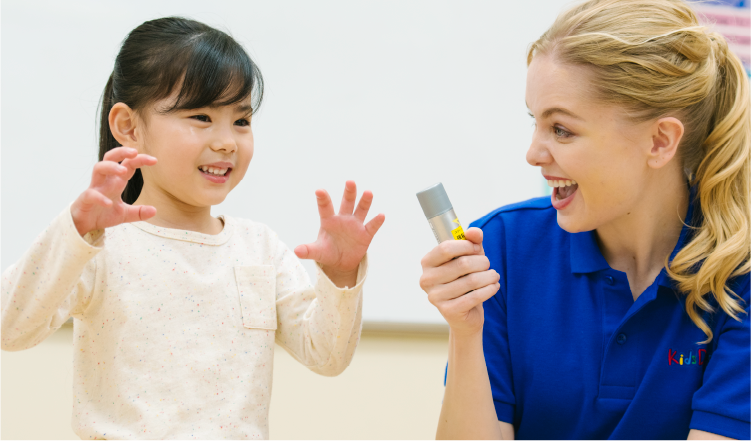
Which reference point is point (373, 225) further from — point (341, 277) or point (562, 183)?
point (562, 183)

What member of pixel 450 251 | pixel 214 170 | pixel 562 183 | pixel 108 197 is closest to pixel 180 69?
pixel 214 170

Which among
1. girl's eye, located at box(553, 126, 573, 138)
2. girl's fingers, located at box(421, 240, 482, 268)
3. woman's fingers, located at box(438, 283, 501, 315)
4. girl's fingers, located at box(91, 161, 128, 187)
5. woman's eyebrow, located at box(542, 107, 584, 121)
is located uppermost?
woman's eyebrow, located at box(542, 107, 584, 121)

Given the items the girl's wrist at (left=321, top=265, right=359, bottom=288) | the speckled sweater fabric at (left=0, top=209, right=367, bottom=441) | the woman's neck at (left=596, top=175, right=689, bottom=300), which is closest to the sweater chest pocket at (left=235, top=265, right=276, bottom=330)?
the speckled sweater fabric at (left=0, top=209, right=367, bottom=441)

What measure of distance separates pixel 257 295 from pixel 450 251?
342 millimetres

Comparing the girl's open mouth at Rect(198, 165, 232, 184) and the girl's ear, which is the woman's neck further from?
the girl's ear

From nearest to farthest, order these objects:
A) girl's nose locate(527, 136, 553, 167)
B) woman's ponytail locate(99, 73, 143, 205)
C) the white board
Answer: girl's nose locate(527, 136, 553, 167) < woman's ponytail locate(99, 73, 143, 205) < the white board

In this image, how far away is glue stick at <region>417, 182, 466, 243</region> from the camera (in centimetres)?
81

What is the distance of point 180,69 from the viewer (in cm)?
97

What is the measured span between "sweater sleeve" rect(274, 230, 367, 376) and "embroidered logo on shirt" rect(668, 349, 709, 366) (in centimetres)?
47

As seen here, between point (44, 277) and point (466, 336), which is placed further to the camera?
point (466, 336)

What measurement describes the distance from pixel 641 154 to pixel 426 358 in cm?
90

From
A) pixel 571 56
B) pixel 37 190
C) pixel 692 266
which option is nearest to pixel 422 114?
pixel 571 56

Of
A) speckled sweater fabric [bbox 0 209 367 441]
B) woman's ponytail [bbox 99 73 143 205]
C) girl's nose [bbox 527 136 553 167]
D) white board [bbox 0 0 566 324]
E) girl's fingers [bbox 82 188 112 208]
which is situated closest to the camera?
girl's fingers [bbox 82 188 112 208]

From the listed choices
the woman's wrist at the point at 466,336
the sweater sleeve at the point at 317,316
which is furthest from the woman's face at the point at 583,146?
the sweater sleeve at the point at 317,316
